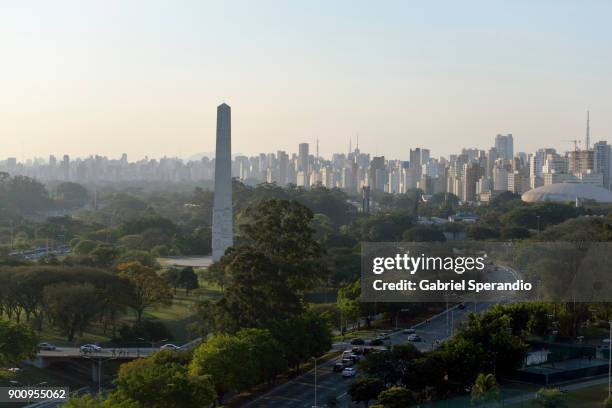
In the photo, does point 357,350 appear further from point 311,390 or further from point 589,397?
point 589,397

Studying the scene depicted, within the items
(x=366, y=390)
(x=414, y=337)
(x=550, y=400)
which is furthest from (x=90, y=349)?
(x=550, y=400)

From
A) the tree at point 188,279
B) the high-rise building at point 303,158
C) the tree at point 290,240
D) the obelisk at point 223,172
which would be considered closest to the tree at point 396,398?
the tree at point 290,240

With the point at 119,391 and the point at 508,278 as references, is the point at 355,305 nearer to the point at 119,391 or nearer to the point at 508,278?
the point at 508,278

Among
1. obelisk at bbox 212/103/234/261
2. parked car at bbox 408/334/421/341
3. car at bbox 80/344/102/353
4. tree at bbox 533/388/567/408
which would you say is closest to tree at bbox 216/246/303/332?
parked car at bbox 408/334/421/341

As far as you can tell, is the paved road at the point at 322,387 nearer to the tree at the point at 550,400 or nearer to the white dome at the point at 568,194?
the tree at the point at 550,400

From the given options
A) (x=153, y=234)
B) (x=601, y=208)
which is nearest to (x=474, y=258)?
(x=153, y=234)

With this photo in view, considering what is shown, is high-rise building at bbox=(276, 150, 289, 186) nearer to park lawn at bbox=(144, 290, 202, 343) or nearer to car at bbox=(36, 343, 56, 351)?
park lawn at bbox=(144, 290, 202, 343)
